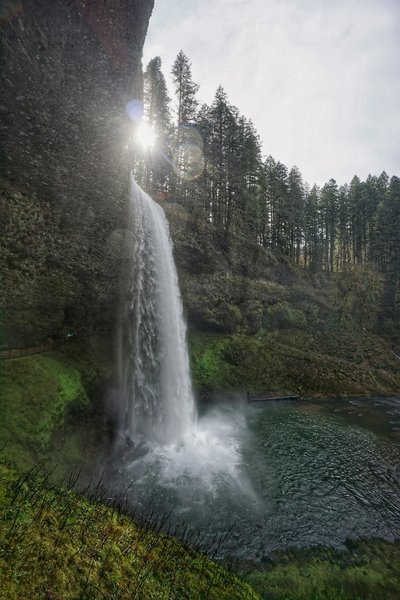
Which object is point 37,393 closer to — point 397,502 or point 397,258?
point 397,502

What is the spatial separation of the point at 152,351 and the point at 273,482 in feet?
28.1

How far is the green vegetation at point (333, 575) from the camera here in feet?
20.9

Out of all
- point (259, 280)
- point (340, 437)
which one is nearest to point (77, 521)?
point (340, 437)

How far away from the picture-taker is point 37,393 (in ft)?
35.1

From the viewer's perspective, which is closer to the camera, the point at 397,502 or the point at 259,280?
the point at 397,502

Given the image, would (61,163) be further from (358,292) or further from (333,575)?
(358,292)

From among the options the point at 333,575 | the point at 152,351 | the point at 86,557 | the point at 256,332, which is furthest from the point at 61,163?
the point at 256,332

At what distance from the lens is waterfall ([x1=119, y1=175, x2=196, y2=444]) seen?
14.5 m

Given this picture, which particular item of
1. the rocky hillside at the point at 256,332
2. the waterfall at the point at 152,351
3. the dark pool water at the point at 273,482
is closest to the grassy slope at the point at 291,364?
the rocky hillside at the point at 256,332

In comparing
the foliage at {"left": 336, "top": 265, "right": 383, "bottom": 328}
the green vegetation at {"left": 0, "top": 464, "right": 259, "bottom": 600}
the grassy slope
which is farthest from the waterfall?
the foliage at {"left": 336, "top": 265, "right": 383, "bottom": 328}

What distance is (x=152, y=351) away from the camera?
1639 cm

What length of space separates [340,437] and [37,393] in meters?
14.4

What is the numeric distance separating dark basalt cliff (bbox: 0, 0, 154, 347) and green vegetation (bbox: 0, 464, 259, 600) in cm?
815

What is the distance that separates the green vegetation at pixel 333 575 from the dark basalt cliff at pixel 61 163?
1103cm
